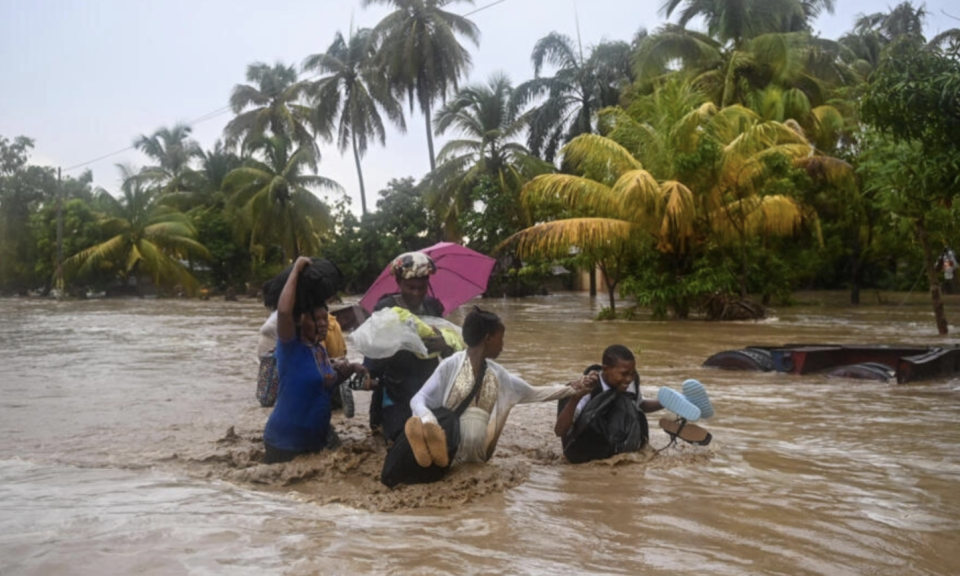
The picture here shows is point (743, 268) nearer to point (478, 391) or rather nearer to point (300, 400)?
point (478, 391)

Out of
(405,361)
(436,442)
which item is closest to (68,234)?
(405,361)

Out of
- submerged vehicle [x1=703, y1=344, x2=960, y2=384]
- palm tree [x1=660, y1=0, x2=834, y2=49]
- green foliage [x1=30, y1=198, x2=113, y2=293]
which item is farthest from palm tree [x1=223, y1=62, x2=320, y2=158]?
submerged vehicle [x1=703, y1=344, x2=960, y2=384]

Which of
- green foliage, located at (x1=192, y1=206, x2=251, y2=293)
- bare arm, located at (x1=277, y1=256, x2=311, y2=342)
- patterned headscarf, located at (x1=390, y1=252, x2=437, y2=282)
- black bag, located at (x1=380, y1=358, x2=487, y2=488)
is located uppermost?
green foliage, located at (x1=192, y1=206, x2=251, y2=293)

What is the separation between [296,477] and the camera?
5.51m

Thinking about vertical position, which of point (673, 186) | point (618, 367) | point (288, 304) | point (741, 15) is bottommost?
point (618, 367)

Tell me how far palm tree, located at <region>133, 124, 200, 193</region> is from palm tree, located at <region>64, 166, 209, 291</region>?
333 inches

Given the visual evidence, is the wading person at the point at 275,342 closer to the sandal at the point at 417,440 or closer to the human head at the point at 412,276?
the human head at the point at 412,276

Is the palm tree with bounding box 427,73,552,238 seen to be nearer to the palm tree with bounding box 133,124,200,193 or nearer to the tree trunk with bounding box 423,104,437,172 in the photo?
the tree trunk with bounding box 423,104,437,172

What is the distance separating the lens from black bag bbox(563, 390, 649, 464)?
5.78 meters

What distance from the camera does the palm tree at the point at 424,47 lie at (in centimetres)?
3750

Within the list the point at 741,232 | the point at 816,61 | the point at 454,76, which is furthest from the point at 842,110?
the point at 454,76

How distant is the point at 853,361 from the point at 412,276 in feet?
23.2

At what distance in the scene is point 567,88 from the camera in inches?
1436

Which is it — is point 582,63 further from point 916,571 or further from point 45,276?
point 916,571
